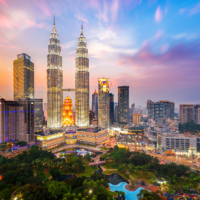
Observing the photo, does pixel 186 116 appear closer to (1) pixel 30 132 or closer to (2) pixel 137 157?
(2) pixel 137 157

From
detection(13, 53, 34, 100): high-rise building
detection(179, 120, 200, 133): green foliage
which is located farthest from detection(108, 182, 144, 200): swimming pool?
detection(13, 53, 34, 100): high-rise building

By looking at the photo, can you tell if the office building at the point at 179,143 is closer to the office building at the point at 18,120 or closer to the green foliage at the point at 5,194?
the green foliage at the point at 5,194

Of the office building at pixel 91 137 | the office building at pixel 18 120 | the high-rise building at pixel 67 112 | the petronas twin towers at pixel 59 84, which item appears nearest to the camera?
the office building at pixel 18 120

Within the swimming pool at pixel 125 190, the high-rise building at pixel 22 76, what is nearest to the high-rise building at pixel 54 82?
the high-rise building at pixel 22 76

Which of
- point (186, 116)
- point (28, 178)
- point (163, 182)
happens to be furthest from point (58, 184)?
point (186, 116)

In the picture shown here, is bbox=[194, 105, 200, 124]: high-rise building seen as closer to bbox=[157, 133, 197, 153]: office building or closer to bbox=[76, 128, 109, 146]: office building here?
bbox=[157, 133, 197, 153]: office building

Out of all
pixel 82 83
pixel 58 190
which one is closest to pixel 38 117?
pixel 82 83

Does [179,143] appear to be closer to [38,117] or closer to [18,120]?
[18,120]
